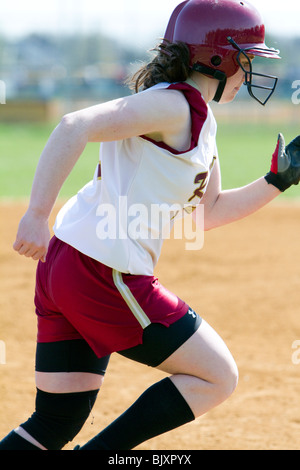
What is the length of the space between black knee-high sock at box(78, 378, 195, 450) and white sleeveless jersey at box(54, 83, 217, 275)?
44cm

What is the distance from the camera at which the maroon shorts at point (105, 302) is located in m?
2.29

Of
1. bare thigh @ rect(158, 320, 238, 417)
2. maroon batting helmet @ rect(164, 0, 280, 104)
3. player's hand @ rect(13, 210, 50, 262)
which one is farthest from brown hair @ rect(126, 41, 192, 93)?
bare thigh @ rect(158, 320, 238, 417)

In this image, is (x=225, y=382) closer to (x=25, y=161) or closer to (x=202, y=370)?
(x=202, y=370)

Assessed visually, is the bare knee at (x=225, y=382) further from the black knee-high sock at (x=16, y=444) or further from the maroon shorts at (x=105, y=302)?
the black knee-high sock at (x=16, y=444)

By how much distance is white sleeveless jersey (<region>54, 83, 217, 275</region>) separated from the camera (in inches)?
90.6

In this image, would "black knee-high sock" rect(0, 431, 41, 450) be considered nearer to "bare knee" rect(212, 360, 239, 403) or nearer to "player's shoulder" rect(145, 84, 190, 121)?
"bare knee" rect(212, 360, 239, 403)

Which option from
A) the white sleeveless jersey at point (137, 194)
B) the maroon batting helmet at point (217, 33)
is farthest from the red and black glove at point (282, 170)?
the white sleeveless jersey at point (137, 194)

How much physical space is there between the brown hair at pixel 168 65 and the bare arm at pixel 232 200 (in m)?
0.50

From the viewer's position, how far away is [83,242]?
236 centimetres

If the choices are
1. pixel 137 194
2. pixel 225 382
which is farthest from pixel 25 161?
pixel 225 382

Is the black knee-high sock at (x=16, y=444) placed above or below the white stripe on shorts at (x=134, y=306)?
below

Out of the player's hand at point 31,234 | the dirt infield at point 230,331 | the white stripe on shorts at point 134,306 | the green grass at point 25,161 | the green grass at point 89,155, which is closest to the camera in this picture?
the player's hand at point 31,234

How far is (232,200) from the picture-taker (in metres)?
2.82

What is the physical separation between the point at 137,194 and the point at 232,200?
64 centimetres
